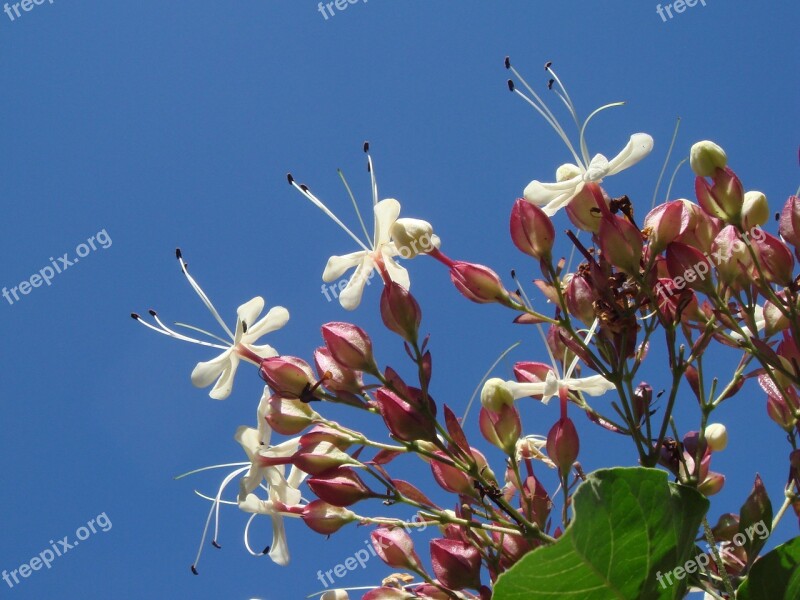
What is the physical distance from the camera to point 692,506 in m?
1.23

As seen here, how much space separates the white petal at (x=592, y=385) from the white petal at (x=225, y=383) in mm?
692

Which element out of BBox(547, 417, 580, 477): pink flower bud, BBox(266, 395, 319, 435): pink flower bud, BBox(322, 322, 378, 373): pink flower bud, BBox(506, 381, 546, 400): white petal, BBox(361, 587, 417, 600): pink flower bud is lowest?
BBox(361, 587, 417, 600): pink flower bud

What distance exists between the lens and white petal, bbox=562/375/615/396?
Answer: 1.55 metres

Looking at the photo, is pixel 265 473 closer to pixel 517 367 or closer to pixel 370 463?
pixel 370 463

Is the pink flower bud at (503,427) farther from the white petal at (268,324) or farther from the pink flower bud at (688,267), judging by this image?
the white petal at (268,324)

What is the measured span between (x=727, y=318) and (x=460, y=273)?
20.7 inches

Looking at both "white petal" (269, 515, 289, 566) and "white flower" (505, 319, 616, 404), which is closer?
"white flower" (505, 319, 616, 404)

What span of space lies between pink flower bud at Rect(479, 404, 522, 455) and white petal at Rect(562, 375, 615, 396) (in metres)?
0.13

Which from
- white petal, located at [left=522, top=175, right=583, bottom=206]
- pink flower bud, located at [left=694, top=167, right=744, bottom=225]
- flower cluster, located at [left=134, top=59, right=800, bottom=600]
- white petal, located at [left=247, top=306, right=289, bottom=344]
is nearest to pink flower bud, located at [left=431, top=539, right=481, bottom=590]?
flower cluster, located at [left=134, top=59, right=800, bottom=600]

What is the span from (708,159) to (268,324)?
993 millimetres

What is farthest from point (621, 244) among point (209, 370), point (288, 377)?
point (209, 370)

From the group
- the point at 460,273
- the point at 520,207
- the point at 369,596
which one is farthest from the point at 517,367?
the point at 369,596

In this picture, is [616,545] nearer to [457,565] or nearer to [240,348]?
[457,565]

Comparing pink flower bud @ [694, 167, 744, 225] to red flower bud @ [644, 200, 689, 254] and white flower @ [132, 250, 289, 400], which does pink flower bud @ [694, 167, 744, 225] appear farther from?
white flower @ [132, 250, 289, 400]
